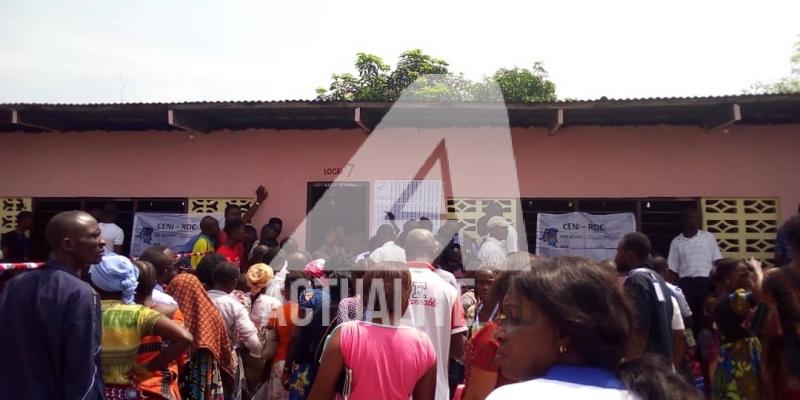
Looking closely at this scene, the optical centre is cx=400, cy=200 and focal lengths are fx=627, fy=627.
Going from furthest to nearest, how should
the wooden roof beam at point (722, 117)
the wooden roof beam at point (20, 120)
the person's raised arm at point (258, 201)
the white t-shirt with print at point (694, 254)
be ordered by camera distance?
the person's raised arm at point (258, 201) < the wooden roof beam at point (20, 120) < the white t-shirt with print at point (694, 254) < the wooden roof beam at point (722, 117)

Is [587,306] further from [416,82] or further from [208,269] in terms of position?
[416,82]

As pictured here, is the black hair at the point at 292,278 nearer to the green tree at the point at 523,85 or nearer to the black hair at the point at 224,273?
the black hair at the point at 224,273

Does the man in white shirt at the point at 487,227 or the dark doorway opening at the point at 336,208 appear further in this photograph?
the dark doorway opening at the point at 336,208

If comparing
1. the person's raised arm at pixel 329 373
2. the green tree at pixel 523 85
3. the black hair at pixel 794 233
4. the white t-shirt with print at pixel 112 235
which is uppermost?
the green tree at pixel 523 85

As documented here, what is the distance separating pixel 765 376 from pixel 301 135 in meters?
7.01

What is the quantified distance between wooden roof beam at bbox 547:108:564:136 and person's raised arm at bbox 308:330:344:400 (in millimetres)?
5773

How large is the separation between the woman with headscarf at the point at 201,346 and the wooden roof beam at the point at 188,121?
4842 millimetres

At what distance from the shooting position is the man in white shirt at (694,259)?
301 inches

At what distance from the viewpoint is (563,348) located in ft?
4.61

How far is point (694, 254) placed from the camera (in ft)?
25.6

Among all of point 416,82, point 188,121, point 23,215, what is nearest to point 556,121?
point 188,121

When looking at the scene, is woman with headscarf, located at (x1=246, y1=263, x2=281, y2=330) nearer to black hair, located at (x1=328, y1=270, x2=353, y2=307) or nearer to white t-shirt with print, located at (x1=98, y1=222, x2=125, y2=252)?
black hair, located at (x1=328, y1=270, x2=353, y2=307)

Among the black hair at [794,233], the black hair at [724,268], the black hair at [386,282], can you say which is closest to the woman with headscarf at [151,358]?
the black hair at [386,282]

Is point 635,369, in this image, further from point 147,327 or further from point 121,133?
point 121,133
